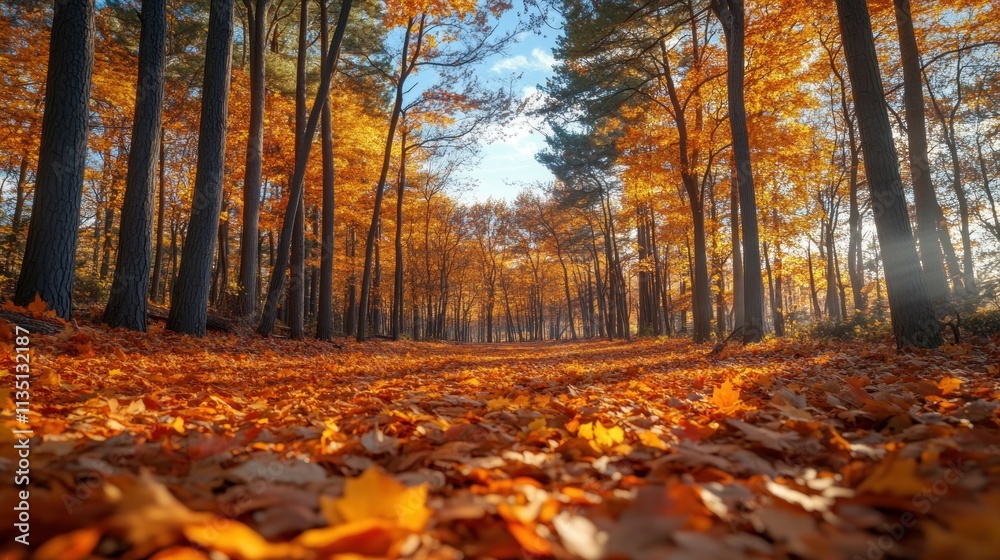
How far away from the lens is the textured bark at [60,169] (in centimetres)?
498

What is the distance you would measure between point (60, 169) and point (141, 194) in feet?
3.95

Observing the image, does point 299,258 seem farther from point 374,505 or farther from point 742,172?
point 374,505

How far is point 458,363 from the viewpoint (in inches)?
327

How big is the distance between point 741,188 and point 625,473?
9206 mm

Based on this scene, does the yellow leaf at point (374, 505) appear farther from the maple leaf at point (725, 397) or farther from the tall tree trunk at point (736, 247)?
the tall tree trunk at point (736, 247)

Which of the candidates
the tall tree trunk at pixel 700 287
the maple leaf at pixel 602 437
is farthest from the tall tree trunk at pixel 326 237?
the maple leaf at pixel 602 437

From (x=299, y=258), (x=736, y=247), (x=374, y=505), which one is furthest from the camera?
(x=736, y=247)

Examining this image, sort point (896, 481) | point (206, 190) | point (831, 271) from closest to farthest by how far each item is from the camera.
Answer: point (896, 481) → point (206, 190) → point (831, 271)

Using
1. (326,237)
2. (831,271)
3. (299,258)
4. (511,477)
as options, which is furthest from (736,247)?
(511,477)

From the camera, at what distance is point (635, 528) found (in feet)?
2.74

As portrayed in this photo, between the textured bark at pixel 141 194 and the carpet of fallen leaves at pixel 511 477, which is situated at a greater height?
the textured bark at pixel 141 194

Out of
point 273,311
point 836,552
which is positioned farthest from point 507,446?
point 273,311

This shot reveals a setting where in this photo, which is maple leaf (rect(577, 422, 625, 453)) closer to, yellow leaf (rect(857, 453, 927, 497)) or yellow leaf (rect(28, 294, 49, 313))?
yellow leaf (rect(857, 453, 927, 497))

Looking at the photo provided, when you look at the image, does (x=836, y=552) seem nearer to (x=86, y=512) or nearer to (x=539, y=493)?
(x=539, y=493)
